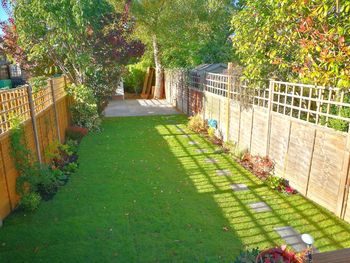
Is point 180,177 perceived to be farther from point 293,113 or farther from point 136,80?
point 136,80

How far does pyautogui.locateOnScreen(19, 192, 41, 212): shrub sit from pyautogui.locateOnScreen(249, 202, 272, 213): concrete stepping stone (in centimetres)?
373

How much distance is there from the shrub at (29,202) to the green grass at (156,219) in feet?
0.44

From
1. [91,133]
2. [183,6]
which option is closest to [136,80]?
[183,6]

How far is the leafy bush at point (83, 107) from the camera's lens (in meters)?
10.5

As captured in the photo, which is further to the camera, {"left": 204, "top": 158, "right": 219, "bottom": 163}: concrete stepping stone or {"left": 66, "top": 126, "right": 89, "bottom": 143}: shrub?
{"left": 66, "top": 126, "right": 89, "bottom": 143}: shrub

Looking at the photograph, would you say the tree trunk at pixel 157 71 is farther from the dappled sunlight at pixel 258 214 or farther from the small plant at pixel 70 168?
the small plant at pixel 70 168

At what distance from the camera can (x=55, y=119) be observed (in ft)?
26.3

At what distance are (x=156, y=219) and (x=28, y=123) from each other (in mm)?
3242

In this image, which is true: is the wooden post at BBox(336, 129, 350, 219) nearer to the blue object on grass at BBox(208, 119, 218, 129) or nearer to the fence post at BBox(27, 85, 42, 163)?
the blue object on grass at BBox(208, 119, 218, 129)

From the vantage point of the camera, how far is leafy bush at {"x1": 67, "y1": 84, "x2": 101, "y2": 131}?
10469mm

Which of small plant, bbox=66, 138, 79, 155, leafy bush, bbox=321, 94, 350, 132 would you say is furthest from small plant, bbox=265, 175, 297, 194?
small plant, bbox=66, 138, 79, 155

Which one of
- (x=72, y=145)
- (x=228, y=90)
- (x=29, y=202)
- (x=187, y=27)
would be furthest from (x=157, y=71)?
(x=29, y=202)

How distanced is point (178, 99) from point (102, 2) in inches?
271

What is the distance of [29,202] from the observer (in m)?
4.77
